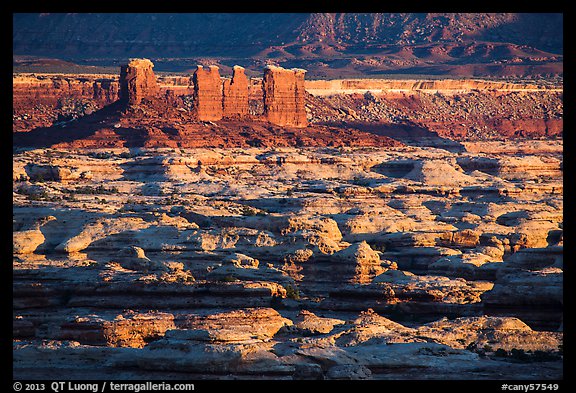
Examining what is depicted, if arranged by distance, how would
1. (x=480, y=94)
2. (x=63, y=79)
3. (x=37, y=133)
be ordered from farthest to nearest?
(x=480, y=94) < (x=63, y=79) < (x=37, y=133)

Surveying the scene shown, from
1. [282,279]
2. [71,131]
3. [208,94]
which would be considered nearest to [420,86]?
[208,94]

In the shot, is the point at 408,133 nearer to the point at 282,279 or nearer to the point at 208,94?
the point at 208,94

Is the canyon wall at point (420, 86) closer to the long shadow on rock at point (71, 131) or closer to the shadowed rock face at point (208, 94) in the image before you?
the shadowed rock face at point (208, 94)

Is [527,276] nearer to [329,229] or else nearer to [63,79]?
[329,229]

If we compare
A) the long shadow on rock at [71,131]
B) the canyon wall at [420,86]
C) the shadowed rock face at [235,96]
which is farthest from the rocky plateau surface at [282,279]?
the canyon wall at [420,86]

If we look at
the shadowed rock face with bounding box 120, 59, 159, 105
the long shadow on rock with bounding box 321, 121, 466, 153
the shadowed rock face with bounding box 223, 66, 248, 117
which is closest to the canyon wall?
the long shadow on rock with bounding box 321, 121, 466, 153
